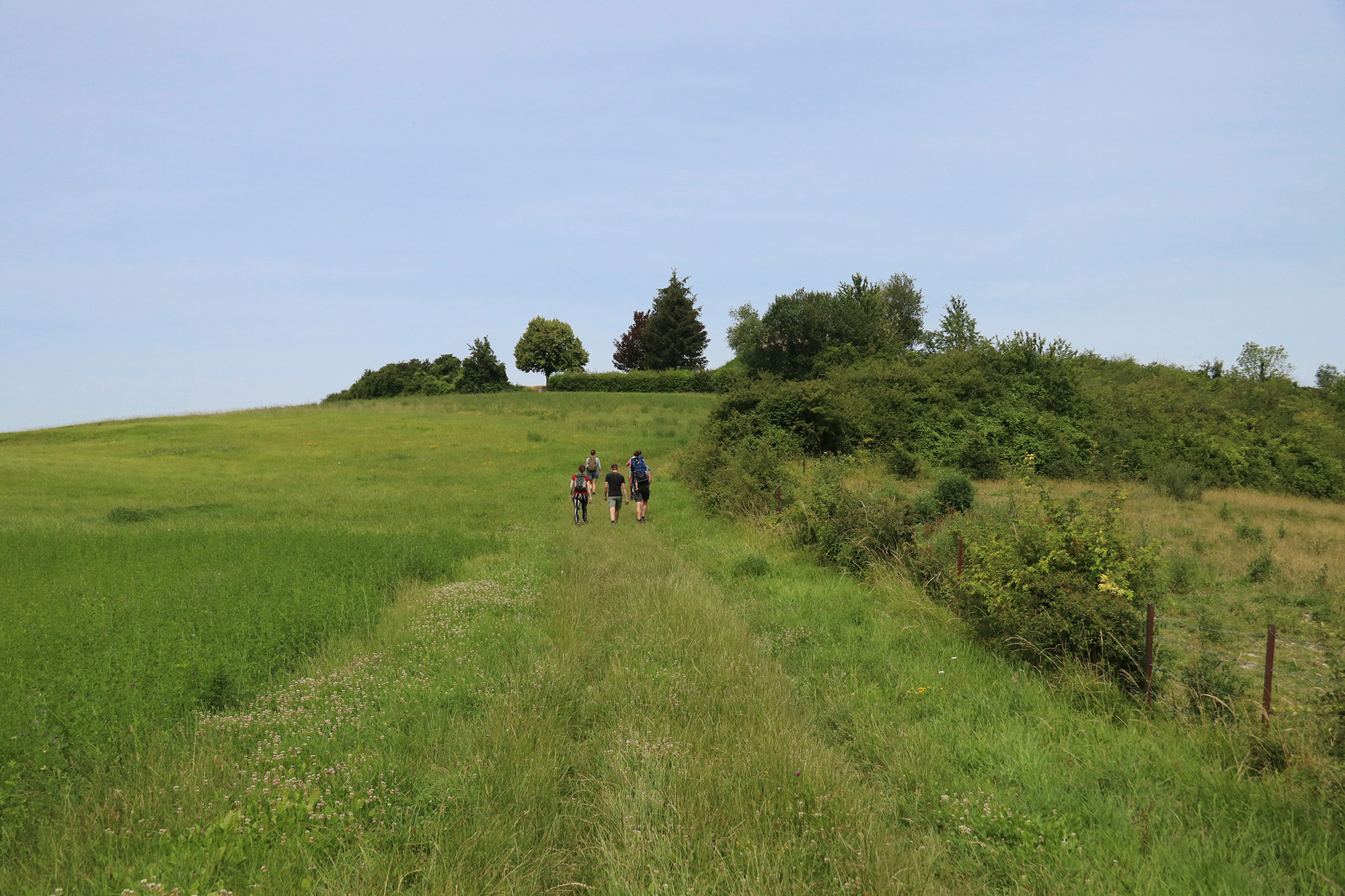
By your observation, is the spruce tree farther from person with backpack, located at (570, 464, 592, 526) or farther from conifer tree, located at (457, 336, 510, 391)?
person with backpack, located at (570, 464, 592, 526)

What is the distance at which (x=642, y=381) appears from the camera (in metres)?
80.6

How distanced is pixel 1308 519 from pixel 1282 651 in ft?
52.6

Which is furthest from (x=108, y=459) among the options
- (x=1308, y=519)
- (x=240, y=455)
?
(x=1308, y=519)

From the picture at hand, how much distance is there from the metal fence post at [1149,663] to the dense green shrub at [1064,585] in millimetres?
162

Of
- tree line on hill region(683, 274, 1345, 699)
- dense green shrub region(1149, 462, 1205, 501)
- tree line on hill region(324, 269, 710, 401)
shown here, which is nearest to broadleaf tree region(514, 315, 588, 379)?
A: tree line on hill region(324, 269, 710, 401)

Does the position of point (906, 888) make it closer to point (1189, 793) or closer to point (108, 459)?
point (1189, 793)

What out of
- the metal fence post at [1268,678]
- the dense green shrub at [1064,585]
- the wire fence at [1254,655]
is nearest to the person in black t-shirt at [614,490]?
the dense green shrub at [1064,585]

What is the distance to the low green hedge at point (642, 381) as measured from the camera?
261ft

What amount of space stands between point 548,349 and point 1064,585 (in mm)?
101382

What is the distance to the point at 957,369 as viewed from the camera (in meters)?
31.1

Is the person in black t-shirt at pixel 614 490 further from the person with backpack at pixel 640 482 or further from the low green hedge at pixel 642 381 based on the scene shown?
the low green hedge at pixel 642 381

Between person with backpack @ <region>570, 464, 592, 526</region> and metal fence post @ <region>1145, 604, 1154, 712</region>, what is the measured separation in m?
14.3

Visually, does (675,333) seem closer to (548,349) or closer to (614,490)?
(548,349)

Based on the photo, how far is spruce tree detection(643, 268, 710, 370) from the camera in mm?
93375
